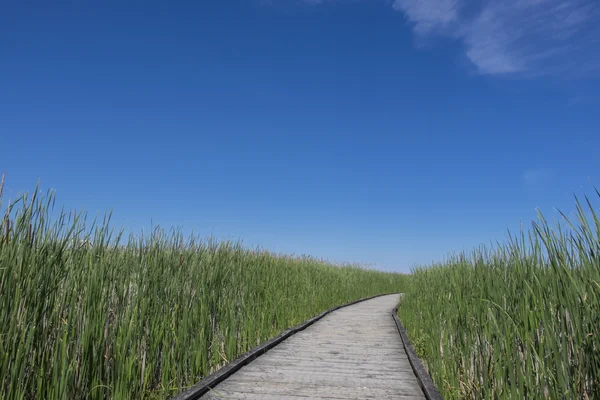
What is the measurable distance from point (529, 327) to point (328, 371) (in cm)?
271

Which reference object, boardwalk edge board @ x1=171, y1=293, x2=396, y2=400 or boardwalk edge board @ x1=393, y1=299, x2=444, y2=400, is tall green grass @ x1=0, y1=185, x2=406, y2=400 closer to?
boardwalk edge board @ x1=171, y1=293, x2=396, y2=400

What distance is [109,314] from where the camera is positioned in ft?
14.2

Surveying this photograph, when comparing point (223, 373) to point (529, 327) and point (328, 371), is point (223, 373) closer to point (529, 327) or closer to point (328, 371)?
point (328, 371)

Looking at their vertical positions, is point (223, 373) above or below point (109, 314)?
below

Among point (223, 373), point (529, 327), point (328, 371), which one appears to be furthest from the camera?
point (328, 371)

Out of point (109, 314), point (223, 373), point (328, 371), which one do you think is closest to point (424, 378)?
point (328, 371)

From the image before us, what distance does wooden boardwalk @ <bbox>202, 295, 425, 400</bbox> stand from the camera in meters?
4.75

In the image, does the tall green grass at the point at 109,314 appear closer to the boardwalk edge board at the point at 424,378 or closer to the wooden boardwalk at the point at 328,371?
the wooden boardwalk at the point at 328,371

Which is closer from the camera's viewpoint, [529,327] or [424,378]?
[529,327]

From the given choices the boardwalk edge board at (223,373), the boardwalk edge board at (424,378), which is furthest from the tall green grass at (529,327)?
the boardwalk edge board at (223,373)

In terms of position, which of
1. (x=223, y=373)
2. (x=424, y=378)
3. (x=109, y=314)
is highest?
(x=109, y=314)

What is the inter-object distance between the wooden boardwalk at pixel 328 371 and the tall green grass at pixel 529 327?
647mm

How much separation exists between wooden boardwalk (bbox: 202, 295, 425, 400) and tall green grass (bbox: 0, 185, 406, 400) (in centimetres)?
68

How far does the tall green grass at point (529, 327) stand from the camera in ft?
10.1
